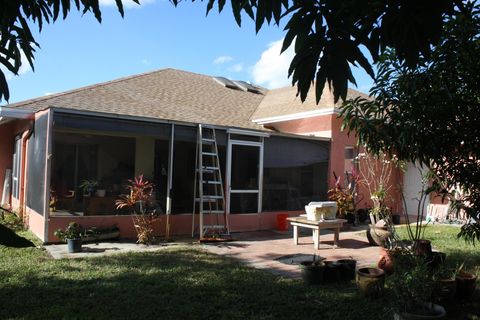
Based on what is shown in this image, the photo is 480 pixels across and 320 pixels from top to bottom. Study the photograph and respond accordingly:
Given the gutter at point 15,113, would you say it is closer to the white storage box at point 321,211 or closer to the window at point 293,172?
the window at point 293,172

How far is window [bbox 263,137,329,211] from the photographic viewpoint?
42.8 ft

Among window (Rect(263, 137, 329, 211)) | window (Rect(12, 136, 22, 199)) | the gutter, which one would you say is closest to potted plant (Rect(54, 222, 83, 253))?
the gutter

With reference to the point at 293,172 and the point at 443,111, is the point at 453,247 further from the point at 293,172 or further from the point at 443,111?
the point at 443,111

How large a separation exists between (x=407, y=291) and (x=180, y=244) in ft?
20.1

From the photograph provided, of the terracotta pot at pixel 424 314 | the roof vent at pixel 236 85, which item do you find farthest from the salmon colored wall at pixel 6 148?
the terracotta pot at pixel 424 314

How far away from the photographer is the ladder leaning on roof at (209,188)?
36.6ft

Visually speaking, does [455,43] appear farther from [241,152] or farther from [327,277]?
[241,152]

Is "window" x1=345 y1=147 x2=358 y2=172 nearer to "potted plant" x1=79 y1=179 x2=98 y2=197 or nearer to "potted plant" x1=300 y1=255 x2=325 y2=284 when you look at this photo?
"potted plant" x1=79 y1=179 x2=98 y2=197

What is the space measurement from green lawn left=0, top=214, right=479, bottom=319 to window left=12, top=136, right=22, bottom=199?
6912mm

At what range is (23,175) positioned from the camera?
13734 mm

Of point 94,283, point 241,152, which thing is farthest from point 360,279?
point 241,152

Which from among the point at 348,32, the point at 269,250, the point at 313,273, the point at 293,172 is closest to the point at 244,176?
the point at 293,172

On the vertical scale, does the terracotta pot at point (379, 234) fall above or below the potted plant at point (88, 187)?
below

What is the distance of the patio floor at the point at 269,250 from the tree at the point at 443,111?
3.20 metres
